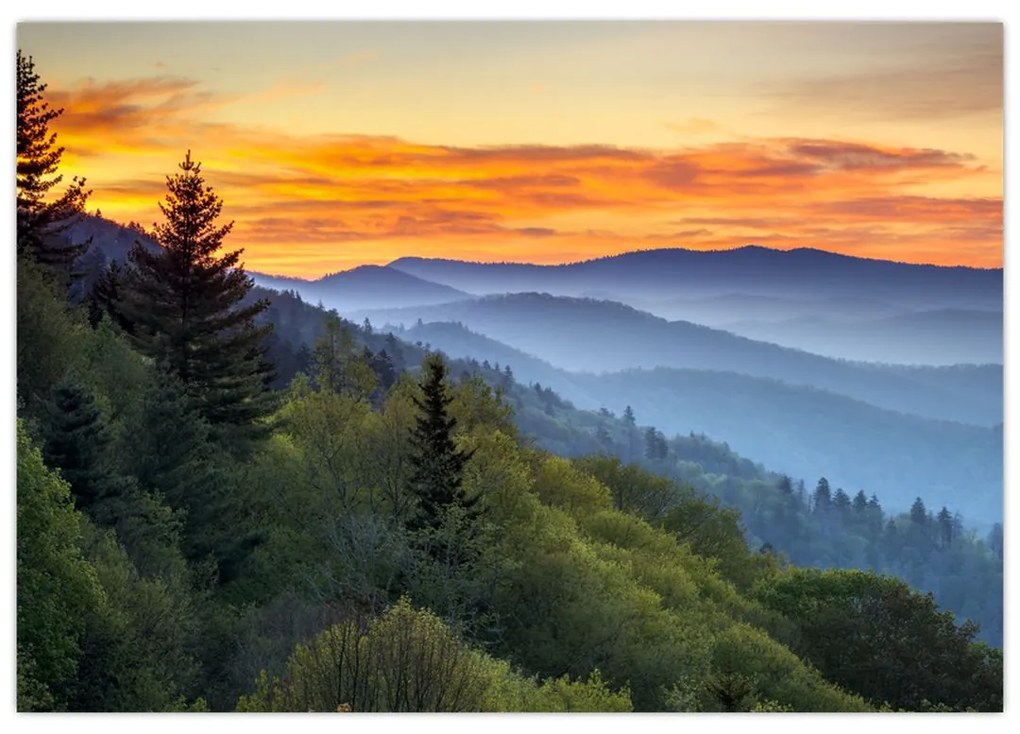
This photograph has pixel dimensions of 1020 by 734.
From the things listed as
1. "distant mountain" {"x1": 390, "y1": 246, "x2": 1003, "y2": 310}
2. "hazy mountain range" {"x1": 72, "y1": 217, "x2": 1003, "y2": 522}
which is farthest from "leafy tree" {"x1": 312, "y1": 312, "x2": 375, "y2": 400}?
"distant mountain" {"x1": 390, "y1": 246, "x2": 1003, "y2": 310}

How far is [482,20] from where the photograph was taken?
16469 millimetres

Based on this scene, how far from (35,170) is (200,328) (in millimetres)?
8297

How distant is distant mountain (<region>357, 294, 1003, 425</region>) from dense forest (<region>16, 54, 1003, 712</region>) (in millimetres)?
2049

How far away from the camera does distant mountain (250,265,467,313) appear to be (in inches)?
845

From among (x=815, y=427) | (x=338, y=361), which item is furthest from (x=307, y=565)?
(x=815, y=427)

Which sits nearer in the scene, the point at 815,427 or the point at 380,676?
the point at 380,676

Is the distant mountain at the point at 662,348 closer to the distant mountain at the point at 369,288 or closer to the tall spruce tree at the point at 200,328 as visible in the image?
the distant mountain at the point at 369,288

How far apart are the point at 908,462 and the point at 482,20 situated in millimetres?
17333

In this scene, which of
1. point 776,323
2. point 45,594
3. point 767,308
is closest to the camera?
point 45,594

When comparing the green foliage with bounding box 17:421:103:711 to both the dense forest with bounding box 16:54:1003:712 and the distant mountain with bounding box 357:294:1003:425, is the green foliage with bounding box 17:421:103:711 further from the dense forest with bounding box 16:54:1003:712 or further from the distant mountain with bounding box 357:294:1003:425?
the distant mountain with bounding box 357:294:1003:425

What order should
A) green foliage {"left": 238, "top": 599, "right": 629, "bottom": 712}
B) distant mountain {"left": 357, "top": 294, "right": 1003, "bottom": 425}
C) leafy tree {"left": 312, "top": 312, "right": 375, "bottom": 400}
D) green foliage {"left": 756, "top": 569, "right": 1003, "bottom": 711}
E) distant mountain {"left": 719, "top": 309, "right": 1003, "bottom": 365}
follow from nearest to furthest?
1. green foliage {"left": 238, "top": 599, "right": 629, "bottom": 712}
2. distant mountain {"left": 719, "top": 309, "right": 1003, "bottom": 365}
3. green foliage {"left": 756, "top": 569, "right": 1003, "bottom": 711}
4. distant mountain {"left": 357, "top": 294, "right": 1003, "bottom": 425}
5. leafy tree {"left": 312, "top": 312, "right": 375, "bottom": 400}

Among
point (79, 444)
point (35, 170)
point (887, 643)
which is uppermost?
point (35, 170)

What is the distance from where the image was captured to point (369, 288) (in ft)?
72.8

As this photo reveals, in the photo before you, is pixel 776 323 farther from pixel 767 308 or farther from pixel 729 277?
pixel 729 277
